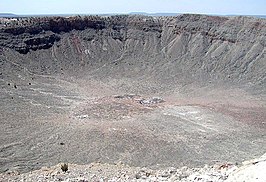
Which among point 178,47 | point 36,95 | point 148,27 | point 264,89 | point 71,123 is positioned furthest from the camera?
point 148,27

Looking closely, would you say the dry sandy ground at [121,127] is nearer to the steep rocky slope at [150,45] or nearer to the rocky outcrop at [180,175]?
the steep rocky slope at [150,45]

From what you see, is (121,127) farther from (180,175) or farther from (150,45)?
(150,45)

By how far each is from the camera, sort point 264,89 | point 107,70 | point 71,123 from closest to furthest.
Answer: point 71,123 → point 264,89 → point 107,70

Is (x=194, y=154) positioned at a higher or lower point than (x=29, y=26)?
lower

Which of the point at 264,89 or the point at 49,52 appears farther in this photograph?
the point at 49,52

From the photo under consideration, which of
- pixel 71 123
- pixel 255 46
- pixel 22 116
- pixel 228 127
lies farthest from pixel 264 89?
pixel 22 116

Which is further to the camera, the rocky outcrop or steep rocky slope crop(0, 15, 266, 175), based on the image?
steep rocky slope crop(0, 15, 266, 175)

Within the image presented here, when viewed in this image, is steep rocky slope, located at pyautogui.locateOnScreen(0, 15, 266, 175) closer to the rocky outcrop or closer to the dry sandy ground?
the dry sandy ground

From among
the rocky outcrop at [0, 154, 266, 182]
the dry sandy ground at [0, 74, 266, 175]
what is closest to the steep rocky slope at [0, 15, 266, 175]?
the dry sandy ground at [0, 74, 266, 175]

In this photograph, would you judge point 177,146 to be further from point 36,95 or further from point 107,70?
point 107,70
